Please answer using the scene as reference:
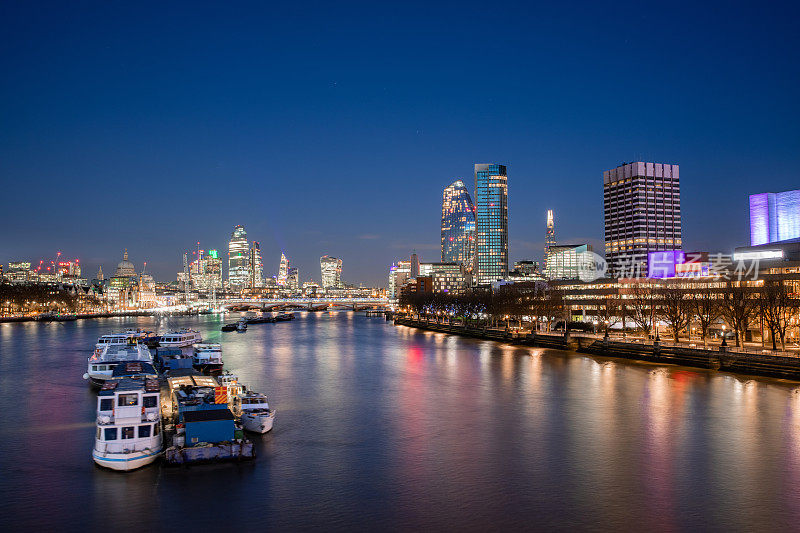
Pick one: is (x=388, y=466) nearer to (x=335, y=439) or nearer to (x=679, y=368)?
(x=335, y=439)

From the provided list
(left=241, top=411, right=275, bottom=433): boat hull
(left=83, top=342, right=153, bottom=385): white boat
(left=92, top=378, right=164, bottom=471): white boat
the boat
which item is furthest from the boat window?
the boat

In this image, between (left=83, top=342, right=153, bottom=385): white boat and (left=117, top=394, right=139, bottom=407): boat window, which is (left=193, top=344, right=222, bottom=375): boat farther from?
(left=117, top=394, right=139, bottom=407): boat window

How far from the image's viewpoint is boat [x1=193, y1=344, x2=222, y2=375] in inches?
2156

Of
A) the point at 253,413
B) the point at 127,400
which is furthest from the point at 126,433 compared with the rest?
the point at 253,413

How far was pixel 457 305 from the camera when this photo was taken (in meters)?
135

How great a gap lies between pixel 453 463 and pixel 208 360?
36.4 meters

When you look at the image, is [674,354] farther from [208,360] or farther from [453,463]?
[208,360]

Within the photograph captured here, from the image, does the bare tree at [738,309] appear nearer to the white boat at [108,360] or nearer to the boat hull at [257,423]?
the boat hull at [257,423]

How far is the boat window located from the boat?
1169 inches

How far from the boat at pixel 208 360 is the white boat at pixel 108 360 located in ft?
14.7

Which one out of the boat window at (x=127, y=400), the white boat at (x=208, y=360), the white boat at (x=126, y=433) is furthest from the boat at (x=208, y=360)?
the boat window at (x=127, y=400)

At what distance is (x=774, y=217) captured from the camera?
118 metres

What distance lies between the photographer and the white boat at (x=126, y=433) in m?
24.2

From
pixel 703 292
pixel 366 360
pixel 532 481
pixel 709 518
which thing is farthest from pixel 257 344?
pixel 709 518
